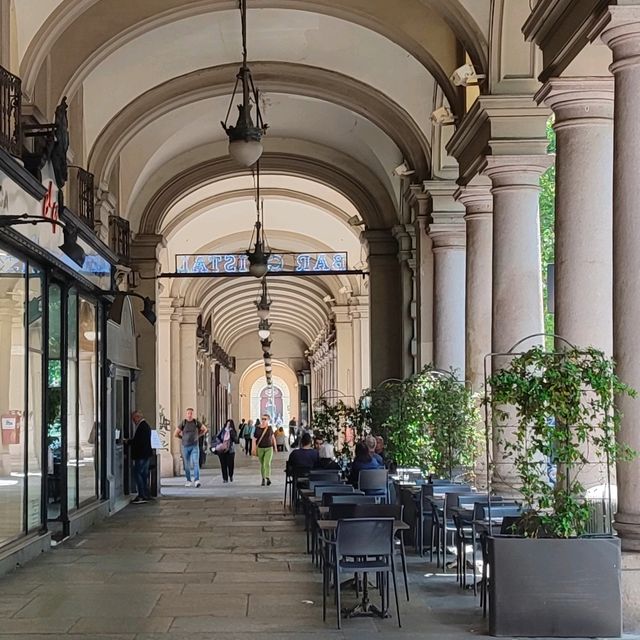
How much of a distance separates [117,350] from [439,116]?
248 inches

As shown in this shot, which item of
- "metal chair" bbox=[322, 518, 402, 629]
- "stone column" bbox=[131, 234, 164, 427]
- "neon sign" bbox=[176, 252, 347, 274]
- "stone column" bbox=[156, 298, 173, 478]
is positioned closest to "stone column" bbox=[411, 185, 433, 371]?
"stone column" bbox=[131, 234, 164, 427]

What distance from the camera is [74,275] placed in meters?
12.9

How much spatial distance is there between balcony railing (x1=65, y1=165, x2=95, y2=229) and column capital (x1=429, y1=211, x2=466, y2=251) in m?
4.63

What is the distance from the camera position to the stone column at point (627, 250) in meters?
6.92

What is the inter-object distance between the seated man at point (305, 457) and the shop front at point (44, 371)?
2.79 meters

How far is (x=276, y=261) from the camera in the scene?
24.5 meters

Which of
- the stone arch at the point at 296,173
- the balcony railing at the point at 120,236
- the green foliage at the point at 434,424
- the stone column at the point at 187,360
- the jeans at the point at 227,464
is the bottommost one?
the jeans at the point at 227,464

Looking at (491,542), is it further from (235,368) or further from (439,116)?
Result: (235,368)

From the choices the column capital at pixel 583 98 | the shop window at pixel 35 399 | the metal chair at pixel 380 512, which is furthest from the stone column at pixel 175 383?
the column capital at pixel 583 98

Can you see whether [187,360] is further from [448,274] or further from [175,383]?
[448,274]

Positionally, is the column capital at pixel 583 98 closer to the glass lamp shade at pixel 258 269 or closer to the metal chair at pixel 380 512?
the metal chair at pixel 380 512

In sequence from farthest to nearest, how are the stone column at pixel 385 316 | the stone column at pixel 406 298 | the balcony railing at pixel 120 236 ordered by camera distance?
the stone column at pixel 385 316 → the stone column at pixel 406 298 → the balcony railing at pixel 120 236

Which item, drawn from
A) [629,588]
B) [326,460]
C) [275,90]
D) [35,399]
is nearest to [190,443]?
[326,460]

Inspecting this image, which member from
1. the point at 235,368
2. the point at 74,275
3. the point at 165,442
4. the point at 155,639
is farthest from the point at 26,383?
the point at 235,368
